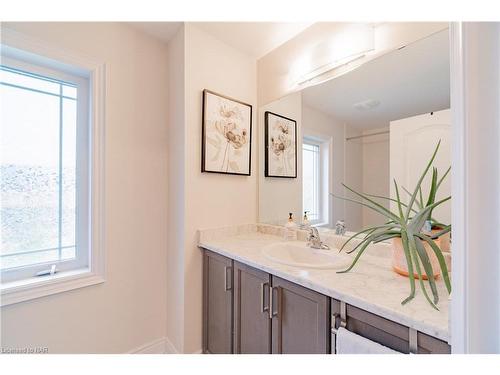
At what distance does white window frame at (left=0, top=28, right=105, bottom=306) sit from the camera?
117cm

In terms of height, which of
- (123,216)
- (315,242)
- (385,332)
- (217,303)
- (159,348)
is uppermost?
(123,216)

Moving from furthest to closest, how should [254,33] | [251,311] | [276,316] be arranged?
[254,33] → [251,311] → [276,316]

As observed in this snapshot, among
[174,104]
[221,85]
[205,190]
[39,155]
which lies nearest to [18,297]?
[39,155]

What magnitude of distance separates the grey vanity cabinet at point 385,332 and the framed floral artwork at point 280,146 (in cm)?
102

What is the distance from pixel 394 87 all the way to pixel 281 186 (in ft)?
3.01

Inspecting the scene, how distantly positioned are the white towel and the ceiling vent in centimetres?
113

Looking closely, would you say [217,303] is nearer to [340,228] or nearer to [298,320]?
[298,320]

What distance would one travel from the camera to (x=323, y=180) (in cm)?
149

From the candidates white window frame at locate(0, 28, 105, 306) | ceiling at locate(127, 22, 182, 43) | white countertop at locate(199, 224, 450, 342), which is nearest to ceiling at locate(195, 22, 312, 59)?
ceiling at locate(127, 22, 182, 43)

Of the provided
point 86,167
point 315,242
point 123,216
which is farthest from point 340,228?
point 86,167

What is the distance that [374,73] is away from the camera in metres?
1.22

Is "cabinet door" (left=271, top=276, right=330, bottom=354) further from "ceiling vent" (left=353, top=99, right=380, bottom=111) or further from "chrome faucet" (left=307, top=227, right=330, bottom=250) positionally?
"ceiling vent" (left=353, top=99, right=380, bottom=111)

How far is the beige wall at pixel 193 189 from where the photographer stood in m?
1.42

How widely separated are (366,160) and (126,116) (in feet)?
4.90
